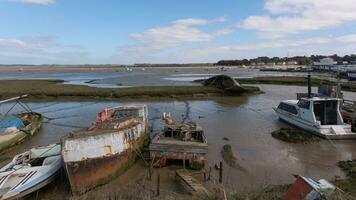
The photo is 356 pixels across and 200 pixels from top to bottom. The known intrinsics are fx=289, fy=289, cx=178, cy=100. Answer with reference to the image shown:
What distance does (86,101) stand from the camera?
3512cm

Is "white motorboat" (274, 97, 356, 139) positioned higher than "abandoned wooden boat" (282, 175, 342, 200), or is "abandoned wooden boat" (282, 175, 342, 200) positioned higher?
"abandoned wooden boat" (282, 175, 342, 200)

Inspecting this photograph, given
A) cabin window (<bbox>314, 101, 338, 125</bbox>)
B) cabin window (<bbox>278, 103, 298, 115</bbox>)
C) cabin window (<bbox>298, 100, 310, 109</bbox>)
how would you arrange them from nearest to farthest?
1. cabin window (<bbox>314, 101, 338, 125</bbox>)
2. cabin window (<bbox>298, 100, 310, 109</bbox>)
3. cabin window (<bbox>278, 103, 298, 115</bbox>)

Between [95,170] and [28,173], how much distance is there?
237cm

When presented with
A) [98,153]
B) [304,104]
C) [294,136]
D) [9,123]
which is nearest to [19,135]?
[9,123]

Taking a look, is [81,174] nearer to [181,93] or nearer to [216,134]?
[216,134]

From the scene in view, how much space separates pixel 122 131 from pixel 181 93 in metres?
25.7

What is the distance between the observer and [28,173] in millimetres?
10547

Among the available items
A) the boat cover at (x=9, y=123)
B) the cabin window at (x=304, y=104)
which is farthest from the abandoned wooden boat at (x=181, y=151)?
the boat cover at (x=9, y=123)

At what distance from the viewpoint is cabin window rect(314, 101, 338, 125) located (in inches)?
723

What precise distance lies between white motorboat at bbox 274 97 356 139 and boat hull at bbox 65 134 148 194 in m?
12.0

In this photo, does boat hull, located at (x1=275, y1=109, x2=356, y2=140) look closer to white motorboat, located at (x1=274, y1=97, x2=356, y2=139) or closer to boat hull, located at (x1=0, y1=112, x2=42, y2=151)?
white motorboat, located at (x1=274, y1=97, x2=356, y2=139)

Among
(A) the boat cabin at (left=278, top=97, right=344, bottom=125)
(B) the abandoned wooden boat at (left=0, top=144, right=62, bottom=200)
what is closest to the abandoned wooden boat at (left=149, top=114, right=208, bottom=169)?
(B) the abandoned wooden boat at (left=0, top=144, right=62, bottom=200)

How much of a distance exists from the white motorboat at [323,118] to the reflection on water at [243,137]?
0.67 m

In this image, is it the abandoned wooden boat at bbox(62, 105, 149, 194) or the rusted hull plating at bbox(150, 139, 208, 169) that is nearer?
the abandoned wooden boat at bbox(62, 105, 149, 194)
